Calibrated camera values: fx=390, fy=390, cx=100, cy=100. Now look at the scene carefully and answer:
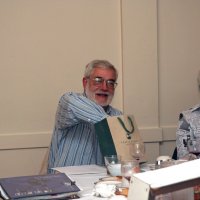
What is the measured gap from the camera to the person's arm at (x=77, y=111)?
1.91 metres

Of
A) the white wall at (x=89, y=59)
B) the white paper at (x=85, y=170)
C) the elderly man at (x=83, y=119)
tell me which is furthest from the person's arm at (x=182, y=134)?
the white wall at (x=89, y=59)

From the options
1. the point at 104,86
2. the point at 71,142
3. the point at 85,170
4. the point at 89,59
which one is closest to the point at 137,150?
the point at 85,170

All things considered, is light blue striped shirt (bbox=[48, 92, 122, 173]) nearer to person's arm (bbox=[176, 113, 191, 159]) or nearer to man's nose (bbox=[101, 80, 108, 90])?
man's nose (bbox=[101, 80, 108, 90])

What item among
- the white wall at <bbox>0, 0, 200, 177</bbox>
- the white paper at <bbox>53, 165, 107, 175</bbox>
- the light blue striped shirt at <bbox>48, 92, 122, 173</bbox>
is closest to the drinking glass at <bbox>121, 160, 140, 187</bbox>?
the white paper at <bbox>53, 165, 107, 175</bbox>

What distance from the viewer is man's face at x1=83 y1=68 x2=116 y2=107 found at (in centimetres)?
243

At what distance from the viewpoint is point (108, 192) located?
135 centimetres

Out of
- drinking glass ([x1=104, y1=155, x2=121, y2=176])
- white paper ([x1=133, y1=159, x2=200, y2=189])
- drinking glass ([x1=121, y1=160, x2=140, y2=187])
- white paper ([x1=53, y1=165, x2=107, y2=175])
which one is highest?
white paper ([x1=133, y1=159, x2=200, y2=189])

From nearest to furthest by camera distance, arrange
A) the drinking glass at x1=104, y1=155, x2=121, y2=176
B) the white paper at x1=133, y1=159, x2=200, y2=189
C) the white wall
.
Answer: the white paper at x1=133, y1=159, x2=200, y2=189
the drinking glass at x1=104, y1=155, x2=121, y2=176
the white wall

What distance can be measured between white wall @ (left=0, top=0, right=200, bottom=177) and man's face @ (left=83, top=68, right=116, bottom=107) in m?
0.63

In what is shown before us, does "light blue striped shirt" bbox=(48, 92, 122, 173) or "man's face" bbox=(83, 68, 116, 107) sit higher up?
"man's face" bbox=(83, 68, 116, 107)

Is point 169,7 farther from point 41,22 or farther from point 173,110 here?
point 41,22

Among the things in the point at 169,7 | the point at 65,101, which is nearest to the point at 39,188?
the point at 65,101

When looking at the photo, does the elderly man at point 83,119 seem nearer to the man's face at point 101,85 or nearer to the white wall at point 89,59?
the man's face at point 101,85

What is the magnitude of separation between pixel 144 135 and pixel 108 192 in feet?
6.18
